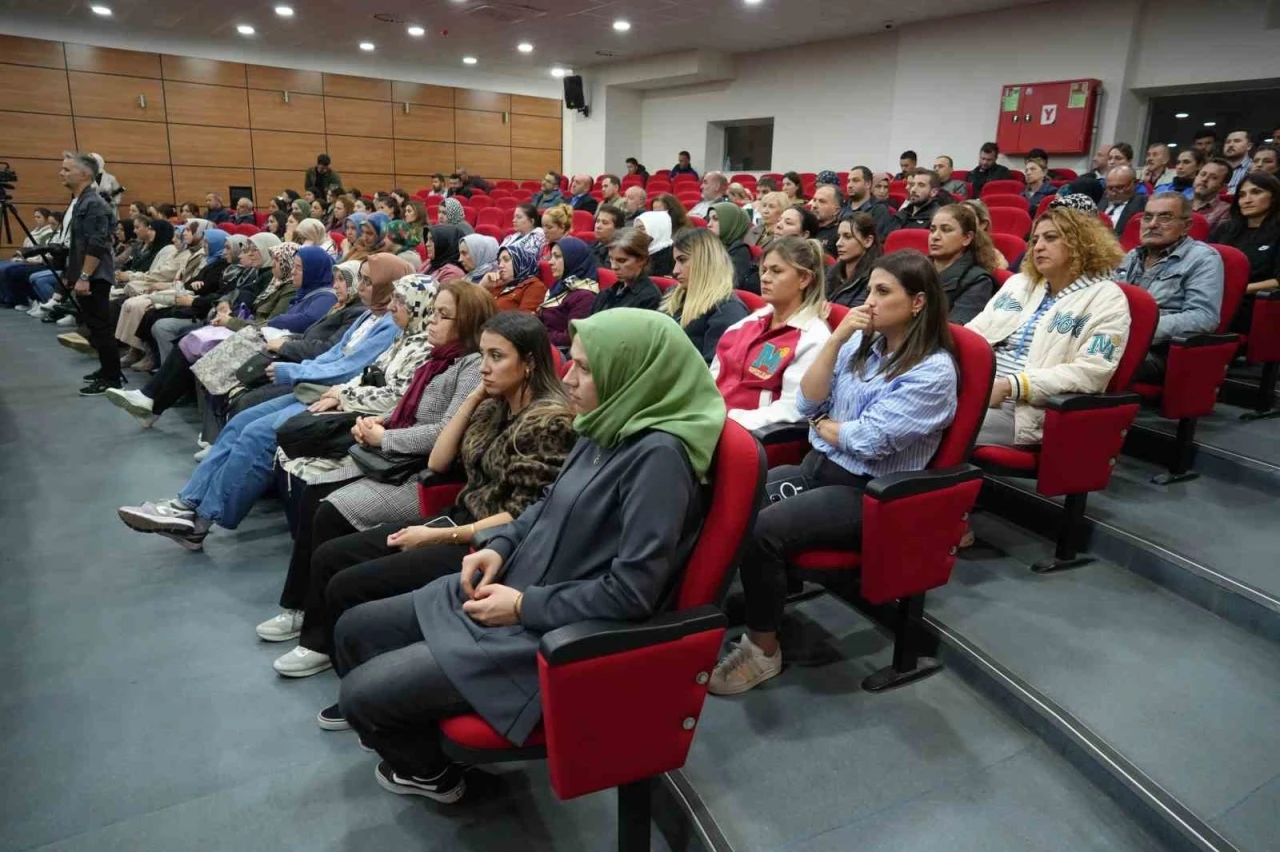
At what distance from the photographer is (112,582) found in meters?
2.48

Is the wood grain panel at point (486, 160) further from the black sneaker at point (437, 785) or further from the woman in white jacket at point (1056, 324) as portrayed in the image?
the black sneaker at point (437, 785)

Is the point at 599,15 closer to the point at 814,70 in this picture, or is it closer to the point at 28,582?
the point at 814,70

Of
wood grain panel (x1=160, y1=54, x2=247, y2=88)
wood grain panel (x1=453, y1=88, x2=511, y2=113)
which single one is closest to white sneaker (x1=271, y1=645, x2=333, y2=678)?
wood grain panel (x1=160, y1=54, x2=247, y2=88)

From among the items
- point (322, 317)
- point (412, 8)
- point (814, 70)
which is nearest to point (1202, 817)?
point (322, 317)

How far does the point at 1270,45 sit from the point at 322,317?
7515mm

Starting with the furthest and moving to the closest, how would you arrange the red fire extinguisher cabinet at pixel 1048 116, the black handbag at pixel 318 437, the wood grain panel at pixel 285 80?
the wood grain panel at pixel 285 80, the red fire extinguisher cabinet at pixel 1048 116, the black handbag at pixel 318 437

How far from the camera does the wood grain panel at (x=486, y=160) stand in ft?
43.2

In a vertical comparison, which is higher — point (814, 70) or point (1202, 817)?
point (814, 70)

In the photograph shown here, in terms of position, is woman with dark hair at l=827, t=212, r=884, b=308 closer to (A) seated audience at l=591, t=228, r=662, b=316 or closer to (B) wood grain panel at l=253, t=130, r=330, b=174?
(A) seated audience at l=591, t=228, r=662, b=316

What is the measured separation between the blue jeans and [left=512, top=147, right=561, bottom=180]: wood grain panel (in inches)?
471

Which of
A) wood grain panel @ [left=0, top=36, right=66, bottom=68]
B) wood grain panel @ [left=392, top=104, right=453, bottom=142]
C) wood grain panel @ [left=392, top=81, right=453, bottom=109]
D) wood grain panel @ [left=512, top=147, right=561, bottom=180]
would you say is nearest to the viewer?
wood grain panel @ [left=0, top=36, right=66, bottom=68]

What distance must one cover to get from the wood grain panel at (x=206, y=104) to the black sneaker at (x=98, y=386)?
7.91 metres

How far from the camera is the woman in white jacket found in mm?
2250

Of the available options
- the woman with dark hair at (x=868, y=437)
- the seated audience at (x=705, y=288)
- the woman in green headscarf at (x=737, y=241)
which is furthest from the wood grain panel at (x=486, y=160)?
the woman with dark hair at (x=868, y=437)
